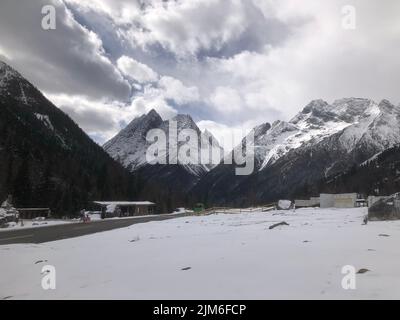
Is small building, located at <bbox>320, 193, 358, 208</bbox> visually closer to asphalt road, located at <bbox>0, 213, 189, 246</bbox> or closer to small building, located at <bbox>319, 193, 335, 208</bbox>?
small building, located at <bbox>319, 193, 335, 208</bbox>

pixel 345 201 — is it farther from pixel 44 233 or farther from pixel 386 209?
pixel 44 233

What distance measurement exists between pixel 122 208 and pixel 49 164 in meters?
23.2

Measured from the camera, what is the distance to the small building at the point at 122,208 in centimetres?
6888

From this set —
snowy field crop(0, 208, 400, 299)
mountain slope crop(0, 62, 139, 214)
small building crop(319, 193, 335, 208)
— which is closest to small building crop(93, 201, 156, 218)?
mountain slope crop(0, 62, 139, 214)

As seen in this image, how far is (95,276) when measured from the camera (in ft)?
35.0

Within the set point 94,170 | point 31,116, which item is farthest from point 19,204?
point 31,116

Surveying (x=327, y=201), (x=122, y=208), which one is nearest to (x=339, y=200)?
(x=327, y=201)

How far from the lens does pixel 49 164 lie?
95125mm

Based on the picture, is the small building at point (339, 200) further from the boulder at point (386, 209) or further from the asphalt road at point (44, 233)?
the asphalt road at point (44, 233)

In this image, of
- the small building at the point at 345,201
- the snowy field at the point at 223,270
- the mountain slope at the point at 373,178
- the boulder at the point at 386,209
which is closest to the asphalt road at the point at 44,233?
the snowy field at the point at 223,270

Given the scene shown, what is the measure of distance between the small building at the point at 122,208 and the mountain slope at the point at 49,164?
636 centimetres

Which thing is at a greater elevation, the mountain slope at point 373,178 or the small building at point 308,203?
the mountain slope at point 373,178
